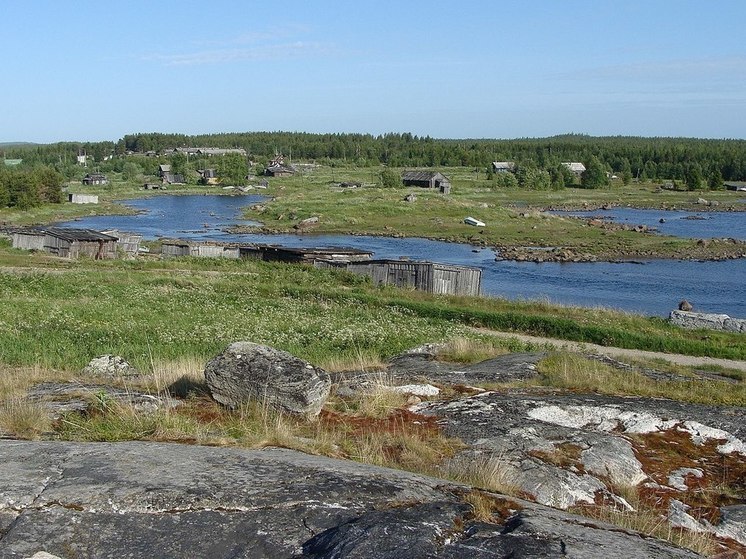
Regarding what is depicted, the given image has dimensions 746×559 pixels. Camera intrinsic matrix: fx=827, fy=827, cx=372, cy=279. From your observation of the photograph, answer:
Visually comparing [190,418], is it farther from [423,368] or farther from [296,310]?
[296,310]

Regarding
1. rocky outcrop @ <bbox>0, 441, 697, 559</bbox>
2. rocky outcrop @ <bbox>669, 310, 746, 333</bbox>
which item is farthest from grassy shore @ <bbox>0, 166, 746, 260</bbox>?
rocky outcrop @ <bbox>0, 441, 697, 559</bbox>

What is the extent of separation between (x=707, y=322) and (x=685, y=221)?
75.1 m

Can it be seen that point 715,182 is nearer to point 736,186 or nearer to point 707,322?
point 736,186

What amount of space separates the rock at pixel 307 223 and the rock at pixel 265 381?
7896cm

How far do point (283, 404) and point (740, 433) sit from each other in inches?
257

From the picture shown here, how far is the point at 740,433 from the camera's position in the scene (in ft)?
38.9

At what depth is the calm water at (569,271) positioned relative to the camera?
5100 centimetres

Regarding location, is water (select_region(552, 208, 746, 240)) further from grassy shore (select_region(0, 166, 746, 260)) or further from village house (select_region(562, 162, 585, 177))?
village house (select_region(562, 162, 585, 177))

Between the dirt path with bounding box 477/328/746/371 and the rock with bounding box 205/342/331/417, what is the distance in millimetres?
14114

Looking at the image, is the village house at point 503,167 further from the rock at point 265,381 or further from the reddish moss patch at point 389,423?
the rock at point 265,381

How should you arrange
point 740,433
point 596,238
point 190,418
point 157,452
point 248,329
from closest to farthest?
point 157,452 → point 190,418 → point 740,433 → point 248,329 → point 596,238

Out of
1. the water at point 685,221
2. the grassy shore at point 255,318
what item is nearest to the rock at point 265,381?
the grassy shore at point 255,318

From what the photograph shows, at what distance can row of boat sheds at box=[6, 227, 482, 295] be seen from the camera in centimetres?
4272

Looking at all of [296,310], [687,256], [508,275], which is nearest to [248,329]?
[296,310]
